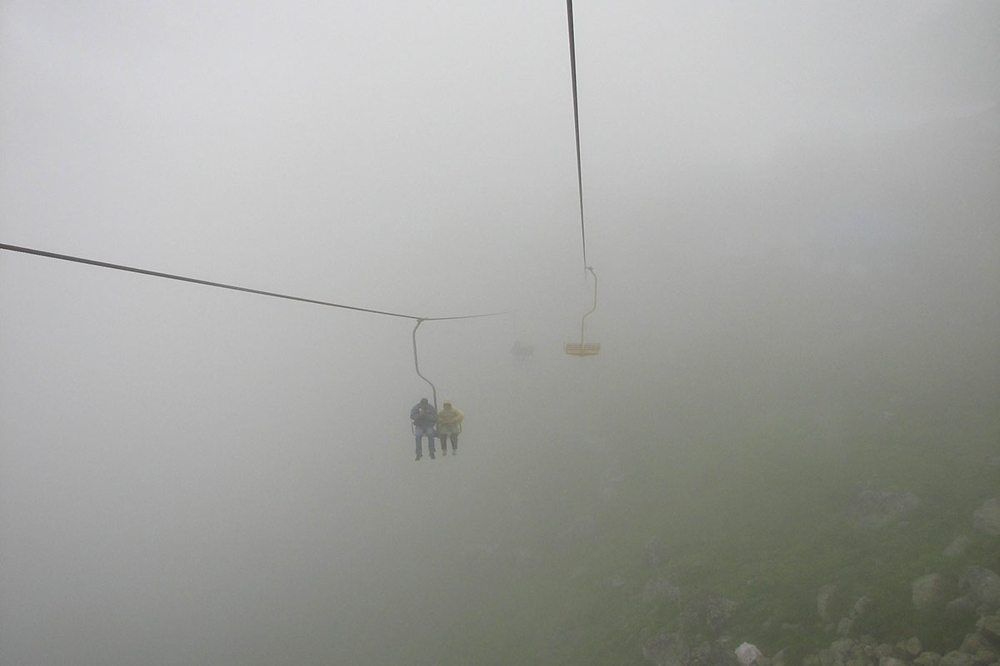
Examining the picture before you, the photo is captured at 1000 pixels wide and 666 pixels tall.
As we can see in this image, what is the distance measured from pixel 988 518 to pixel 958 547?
193cm

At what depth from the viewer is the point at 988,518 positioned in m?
15.5

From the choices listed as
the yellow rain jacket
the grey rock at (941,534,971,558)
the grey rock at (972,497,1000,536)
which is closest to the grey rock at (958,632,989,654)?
the grey rock at (941,534,971,558)

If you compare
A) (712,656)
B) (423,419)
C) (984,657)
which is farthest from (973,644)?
(423,419)

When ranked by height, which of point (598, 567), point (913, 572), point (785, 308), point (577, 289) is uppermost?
point (577, 289)

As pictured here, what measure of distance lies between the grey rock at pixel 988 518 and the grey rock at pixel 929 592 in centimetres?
338

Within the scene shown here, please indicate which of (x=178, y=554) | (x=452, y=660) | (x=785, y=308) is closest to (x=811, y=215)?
(x=785, y=308)

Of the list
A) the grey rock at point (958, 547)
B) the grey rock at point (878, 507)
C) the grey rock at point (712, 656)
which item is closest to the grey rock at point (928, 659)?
the grey rock at point (958, 547)

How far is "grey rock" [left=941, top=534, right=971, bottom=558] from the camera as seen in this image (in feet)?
48.5

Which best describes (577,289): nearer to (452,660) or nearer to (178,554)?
(452,660)

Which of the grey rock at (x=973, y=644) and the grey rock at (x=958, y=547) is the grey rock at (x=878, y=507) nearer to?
the grey rock at (x=958, y=547)

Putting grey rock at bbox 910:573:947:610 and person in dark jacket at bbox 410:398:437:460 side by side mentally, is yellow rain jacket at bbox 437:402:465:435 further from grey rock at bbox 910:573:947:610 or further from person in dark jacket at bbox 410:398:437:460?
grey rock at bbox 910:573:947:610

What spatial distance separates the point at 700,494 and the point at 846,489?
699 centimetres

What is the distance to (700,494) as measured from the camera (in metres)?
25.5

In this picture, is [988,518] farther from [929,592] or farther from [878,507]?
[929,592]
